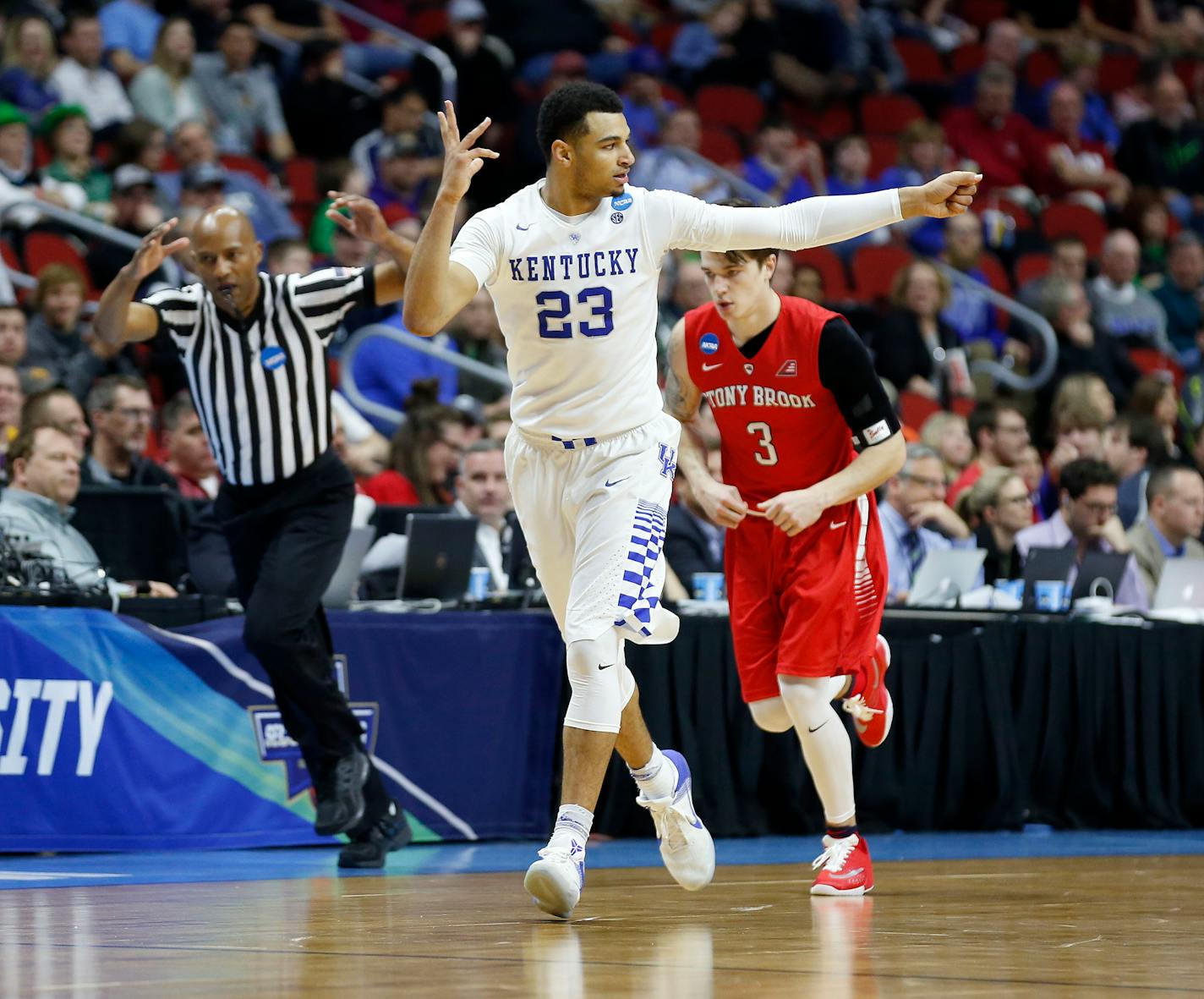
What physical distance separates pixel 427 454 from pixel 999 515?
2934 mm

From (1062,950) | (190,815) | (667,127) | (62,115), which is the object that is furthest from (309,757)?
(667,127)

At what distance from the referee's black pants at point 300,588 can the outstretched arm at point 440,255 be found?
1.78m

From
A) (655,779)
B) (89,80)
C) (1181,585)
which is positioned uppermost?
(89,80)

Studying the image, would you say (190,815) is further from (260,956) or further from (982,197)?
(982,197)

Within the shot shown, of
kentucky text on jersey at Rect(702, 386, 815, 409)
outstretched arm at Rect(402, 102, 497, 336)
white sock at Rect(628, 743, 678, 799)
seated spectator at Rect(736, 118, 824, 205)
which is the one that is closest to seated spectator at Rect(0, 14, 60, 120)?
seated spectator at Rect(736, 118, 824, 205)

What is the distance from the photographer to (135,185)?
1123 centimetres

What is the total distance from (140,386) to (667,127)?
7037mm

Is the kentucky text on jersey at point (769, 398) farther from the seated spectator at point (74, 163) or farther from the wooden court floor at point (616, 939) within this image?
the seated spectator at point (74, 163)

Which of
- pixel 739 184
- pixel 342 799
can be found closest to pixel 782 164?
pixel 739 184

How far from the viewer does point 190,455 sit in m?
8.88

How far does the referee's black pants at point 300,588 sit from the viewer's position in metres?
6.36

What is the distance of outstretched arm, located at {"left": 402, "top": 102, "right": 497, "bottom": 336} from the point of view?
15.5 feet

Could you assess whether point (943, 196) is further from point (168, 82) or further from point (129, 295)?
point (168, 82)

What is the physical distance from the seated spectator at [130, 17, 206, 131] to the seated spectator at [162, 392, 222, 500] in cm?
418
